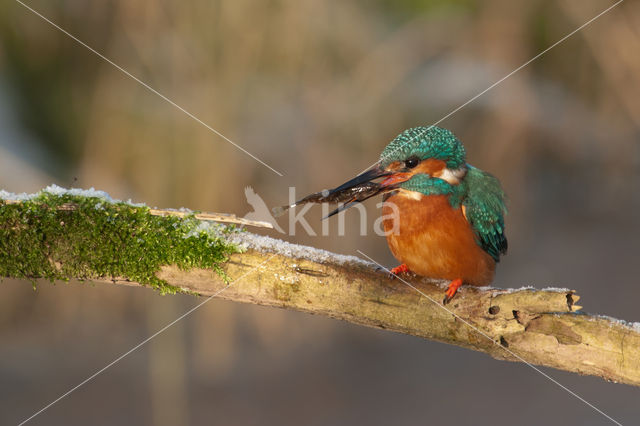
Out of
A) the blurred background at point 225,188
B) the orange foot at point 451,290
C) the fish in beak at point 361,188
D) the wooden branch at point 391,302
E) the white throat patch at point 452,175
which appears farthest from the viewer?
the blurred background at point 225,188

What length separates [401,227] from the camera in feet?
6.81

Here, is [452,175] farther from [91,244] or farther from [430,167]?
[91,244]

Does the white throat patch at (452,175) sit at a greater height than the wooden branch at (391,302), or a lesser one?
greater

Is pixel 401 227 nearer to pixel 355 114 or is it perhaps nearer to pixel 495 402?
pixel 495 402

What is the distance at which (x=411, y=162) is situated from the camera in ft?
6.61

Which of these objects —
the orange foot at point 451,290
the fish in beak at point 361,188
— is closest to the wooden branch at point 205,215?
the fish in beak at point 361,188

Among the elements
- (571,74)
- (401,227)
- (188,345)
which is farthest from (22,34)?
(571,74)

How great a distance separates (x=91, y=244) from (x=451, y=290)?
976mm

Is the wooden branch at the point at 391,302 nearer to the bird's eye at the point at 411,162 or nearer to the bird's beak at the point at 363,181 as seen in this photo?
the bird's beak at the point at 363,181

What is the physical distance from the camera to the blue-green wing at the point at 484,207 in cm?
209

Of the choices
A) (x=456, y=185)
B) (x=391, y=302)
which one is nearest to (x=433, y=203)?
(x=456, y=185)

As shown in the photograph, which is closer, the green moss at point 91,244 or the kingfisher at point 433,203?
the green moss at point 91,244

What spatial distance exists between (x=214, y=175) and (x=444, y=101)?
3.01m

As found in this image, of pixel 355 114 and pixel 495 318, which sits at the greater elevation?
pixel 355 114
